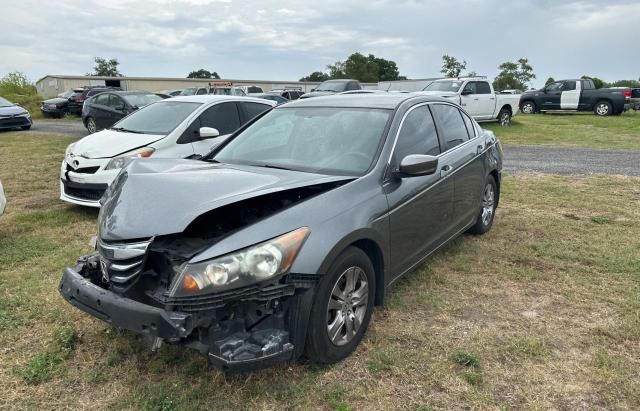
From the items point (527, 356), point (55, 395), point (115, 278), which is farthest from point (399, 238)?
point (55, 395)

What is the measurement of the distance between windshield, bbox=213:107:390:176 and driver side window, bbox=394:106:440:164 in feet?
0.58

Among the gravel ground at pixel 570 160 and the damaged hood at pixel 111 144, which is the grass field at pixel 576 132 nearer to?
the gravel ground at pixel 570 160

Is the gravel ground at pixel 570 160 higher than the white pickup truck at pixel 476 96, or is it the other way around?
the white pickup truck at pixel 476 96

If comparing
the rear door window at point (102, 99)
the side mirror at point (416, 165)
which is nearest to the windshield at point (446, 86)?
the rear door window at point (102, 99)

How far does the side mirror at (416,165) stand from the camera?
3.23 meters

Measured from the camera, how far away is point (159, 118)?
6.88m

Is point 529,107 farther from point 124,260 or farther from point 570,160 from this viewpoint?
point 124,260

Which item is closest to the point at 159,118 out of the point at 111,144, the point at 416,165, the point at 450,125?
the point at 111,144

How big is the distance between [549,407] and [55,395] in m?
2.74

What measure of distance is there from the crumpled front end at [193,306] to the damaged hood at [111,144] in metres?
3.71

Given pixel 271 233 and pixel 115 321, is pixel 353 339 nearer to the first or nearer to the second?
pixel 271 233

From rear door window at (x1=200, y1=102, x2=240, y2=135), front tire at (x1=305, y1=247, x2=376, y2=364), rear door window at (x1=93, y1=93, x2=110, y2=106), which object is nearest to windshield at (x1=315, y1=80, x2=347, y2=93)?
rear door window at (x1=93, y1=93, x2=110, y2=106)

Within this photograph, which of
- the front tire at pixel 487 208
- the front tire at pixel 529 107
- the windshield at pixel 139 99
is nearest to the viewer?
the front tire at pixel 487 208

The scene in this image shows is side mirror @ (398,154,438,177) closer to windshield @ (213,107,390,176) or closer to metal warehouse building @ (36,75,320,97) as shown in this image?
windshield @ (213,107,390,176)
